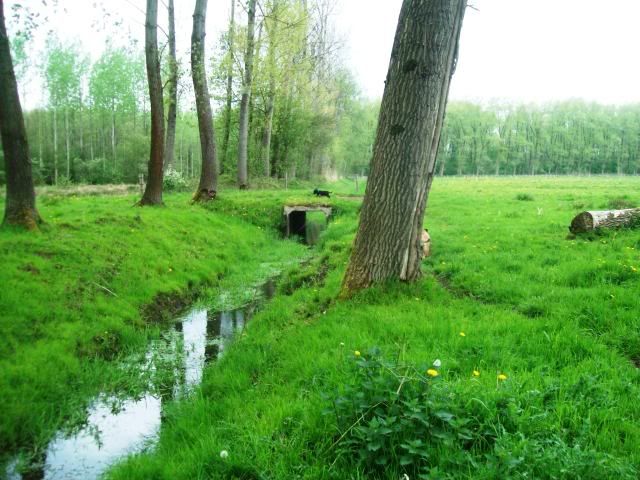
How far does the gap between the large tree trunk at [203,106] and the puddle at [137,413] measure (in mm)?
11078

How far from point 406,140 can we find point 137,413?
5067 millimetres

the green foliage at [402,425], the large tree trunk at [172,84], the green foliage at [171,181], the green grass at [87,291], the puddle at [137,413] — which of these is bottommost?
the puddle at [137,413]

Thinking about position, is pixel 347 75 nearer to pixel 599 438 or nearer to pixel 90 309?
pixel 90 309

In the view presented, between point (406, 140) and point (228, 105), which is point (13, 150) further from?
point (228, 105)

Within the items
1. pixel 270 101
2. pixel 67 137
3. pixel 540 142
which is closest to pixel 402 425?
pixel 270 101

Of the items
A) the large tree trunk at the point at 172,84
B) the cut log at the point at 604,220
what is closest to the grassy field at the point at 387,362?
the cut log at the point at 604,220

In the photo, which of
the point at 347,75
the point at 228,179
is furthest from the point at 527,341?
the point at 347,75

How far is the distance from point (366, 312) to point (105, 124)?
59841 mm

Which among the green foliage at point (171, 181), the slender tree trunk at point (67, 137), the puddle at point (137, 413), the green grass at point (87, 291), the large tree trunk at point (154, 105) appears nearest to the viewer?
the puddle at point (137, 413)

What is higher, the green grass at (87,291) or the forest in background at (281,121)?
the forest in background at (281,121)

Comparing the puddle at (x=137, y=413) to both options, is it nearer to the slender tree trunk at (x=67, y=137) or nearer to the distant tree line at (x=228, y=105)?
the distant tree line at (x=228, y=105)

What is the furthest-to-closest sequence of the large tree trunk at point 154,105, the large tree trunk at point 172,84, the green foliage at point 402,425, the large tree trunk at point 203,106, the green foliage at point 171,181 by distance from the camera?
the green foliage at point 171,181
the large tree trunk at point 203,106
the large tree trunk at point 172,84
the large tree trunk at point 154,105
the green foliage at point 402,425

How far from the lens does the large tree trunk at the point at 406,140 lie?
243 inches

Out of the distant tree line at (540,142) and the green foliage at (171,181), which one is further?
the distant tree line at (540,142)
